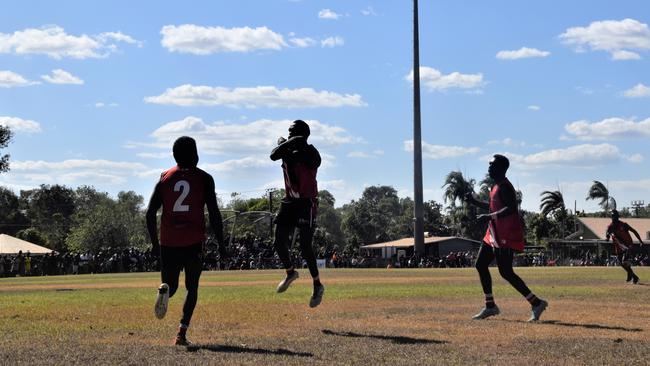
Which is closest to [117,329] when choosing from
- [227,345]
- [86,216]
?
[227,345]

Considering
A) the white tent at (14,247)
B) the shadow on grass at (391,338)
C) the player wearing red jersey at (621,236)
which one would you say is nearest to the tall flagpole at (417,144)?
the white tent at (14,247)

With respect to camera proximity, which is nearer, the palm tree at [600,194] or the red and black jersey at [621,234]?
the red and black jersey at [621,234]

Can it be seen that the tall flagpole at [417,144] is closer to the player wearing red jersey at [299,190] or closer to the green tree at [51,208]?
the player wearing red jersey at [299,190]

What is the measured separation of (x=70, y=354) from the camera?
8.53m

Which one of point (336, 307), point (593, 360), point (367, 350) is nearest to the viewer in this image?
point (593, 360)

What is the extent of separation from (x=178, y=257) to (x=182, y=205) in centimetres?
57

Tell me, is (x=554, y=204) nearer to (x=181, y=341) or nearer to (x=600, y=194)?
(x=600, y=194)

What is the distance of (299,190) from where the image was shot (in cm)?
1134

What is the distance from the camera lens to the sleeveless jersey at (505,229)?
12.1m

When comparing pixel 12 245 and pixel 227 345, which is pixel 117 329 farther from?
pixel 12 245

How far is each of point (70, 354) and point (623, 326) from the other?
6686 mm

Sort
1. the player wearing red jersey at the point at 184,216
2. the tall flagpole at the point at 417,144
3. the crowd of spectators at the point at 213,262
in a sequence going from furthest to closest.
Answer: the tall flagpole at the point at 417,144 < the crowd of spectators at the point at 213,262 < the player wearing red jersey at the point at 184,216

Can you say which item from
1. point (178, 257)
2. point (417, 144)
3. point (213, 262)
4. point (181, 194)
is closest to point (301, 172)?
A: point (181, 194)

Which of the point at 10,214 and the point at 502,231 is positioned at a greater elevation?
the point at 10,214
